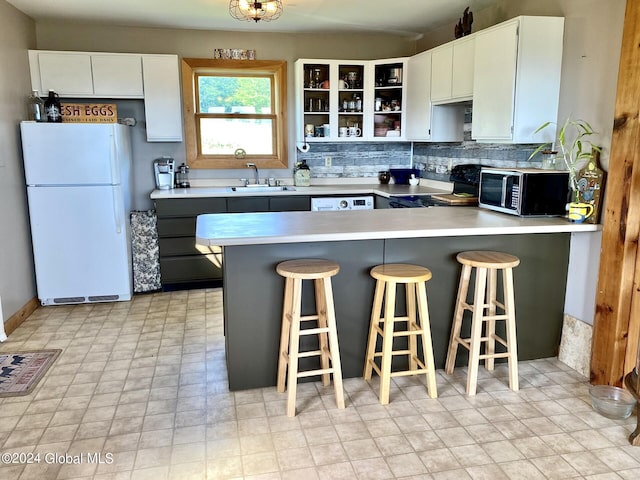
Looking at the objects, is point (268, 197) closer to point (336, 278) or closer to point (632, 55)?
point (336, 278)

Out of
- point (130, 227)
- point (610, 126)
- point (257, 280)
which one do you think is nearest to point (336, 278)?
point (257, 280)

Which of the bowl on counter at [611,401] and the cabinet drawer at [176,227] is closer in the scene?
the bowl on counter at [611,401]

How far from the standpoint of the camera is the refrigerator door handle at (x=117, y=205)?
13.5 feet

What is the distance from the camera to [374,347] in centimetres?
275

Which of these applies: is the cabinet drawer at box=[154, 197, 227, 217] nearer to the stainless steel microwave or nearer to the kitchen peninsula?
the kitchen peninsula

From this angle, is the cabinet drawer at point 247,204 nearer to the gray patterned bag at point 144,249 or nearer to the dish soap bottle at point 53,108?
the gray patterned bag at point 144,249

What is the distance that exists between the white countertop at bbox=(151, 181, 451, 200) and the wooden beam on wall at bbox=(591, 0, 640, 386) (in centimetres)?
191

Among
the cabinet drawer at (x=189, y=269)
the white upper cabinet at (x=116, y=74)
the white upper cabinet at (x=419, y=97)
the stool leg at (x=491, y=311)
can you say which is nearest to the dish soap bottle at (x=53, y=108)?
the white upper cabinet at (x=116, y=74)

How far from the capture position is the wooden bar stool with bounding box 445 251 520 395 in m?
2.63

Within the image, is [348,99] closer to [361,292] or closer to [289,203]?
[289,203]

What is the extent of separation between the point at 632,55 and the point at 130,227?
3.87 m

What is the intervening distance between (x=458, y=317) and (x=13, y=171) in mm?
3427

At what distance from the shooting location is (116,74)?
4.38 metres

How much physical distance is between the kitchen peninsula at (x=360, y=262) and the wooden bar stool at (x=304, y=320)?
0.09m
